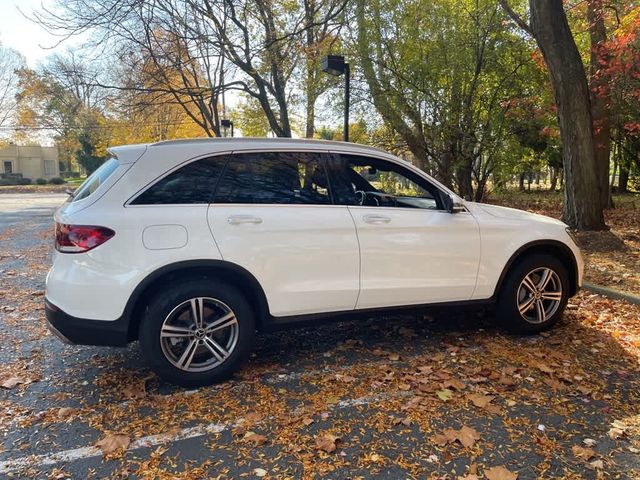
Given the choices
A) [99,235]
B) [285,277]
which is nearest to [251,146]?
[285,277]

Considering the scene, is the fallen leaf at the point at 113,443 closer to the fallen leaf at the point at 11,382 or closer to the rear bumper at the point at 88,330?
the rear bumper at the point at 88,330

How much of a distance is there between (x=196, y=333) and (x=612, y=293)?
4.95 metres

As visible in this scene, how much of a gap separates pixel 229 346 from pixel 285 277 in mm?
674

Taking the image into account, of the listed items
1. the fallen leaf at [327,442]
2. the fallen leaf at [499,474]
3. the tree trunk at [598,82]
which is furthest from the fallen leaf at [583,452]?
the tree trunk at [598,82]

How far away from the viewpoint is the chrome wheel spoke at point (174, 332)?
340 centimetres

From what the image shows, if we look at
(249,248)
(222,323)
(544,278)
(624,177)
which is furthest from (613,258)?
(624,177)

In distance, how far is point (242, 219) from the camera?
3520 mm

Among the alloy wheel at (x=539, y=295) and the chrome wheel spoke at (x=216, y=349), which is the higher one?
the alloy wheel at (x=539, y=295)

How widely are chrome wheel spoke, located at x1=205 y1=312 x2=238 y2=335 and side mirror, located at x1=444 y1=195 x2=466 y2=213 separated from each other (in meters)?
2.07

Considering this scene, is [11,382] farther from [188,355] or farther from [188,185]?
[188,185]

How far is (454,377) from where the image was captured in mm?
3670

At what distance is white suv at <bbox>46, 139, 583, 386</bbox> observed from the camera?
3297 mm

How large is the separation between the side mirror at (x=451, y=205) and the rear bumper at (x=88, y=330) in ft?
9.14

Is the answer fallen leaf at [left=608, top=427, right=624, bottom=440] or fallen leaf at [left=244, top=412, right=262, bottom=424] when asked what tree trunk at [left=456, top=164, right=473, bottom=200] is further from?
fallen leaf at [left=244, top=412, right=262, bottom=424]
